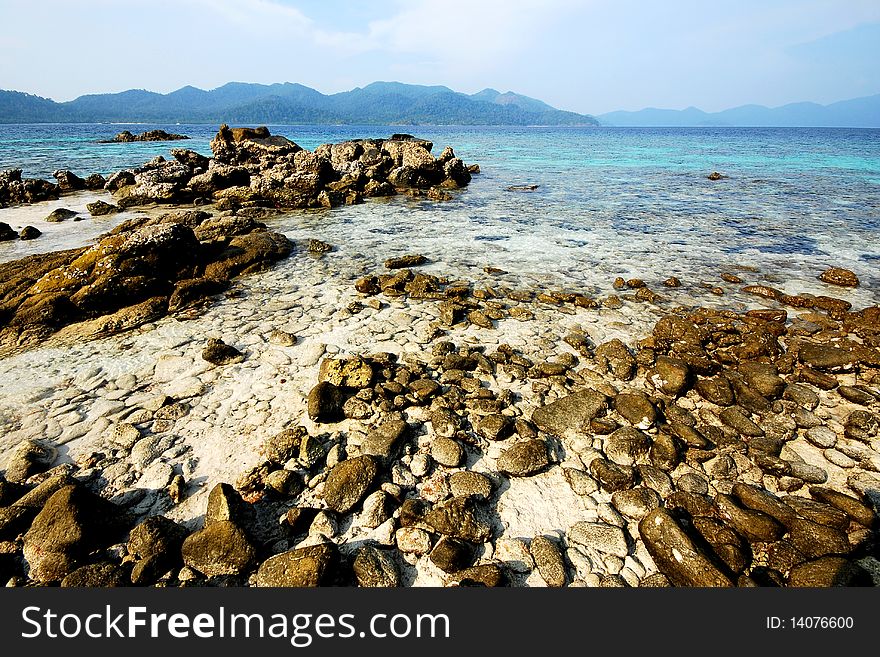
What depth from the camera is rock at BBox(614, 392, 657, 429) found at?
5.67 m

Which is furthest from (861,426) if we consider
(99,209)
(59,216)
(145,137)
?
(145,137)

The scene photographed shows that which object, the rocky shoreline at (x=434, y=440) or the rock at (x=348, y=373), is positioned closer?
the rocky shoreline at (x=434, y=440)

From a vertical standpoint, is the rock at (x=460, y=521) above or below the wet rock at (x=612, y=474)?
below

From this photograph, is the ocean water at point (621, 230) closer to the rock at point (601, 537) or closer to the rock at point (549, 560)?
the rock at point (601, 537)

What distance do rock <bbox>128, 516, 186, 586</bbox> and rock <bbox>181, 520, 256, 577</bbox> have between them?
0.11 m

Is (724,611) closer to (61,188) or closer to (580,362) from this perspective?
(580,362)

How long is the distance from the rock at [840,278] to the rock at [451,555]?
42.3 feet

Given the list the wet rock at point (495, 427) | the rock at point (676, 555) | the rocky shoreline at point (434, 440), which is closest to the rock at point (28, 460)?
the rocky shoreline at point (434, 440)

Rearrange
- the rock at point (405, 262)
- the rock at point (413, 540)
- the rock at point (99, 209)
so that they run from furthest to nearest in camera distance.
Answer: the rock at point (99, 209), the rock at point (405, 262), the rock at point (413, 540)

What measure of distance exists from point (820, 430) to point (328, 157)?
33.8m

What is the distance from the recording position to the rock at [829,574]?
355 cm

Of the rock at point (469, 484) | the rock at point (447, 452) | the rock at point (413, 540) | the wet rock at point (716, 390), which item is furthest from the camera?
the wet rock at point (716, 390)

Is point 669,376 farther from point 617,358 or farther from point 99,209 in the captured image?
point 99,209

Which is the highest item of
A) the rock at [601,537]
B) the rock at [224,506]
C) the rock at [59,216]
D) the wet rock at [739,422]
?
the rock at [59,216]
